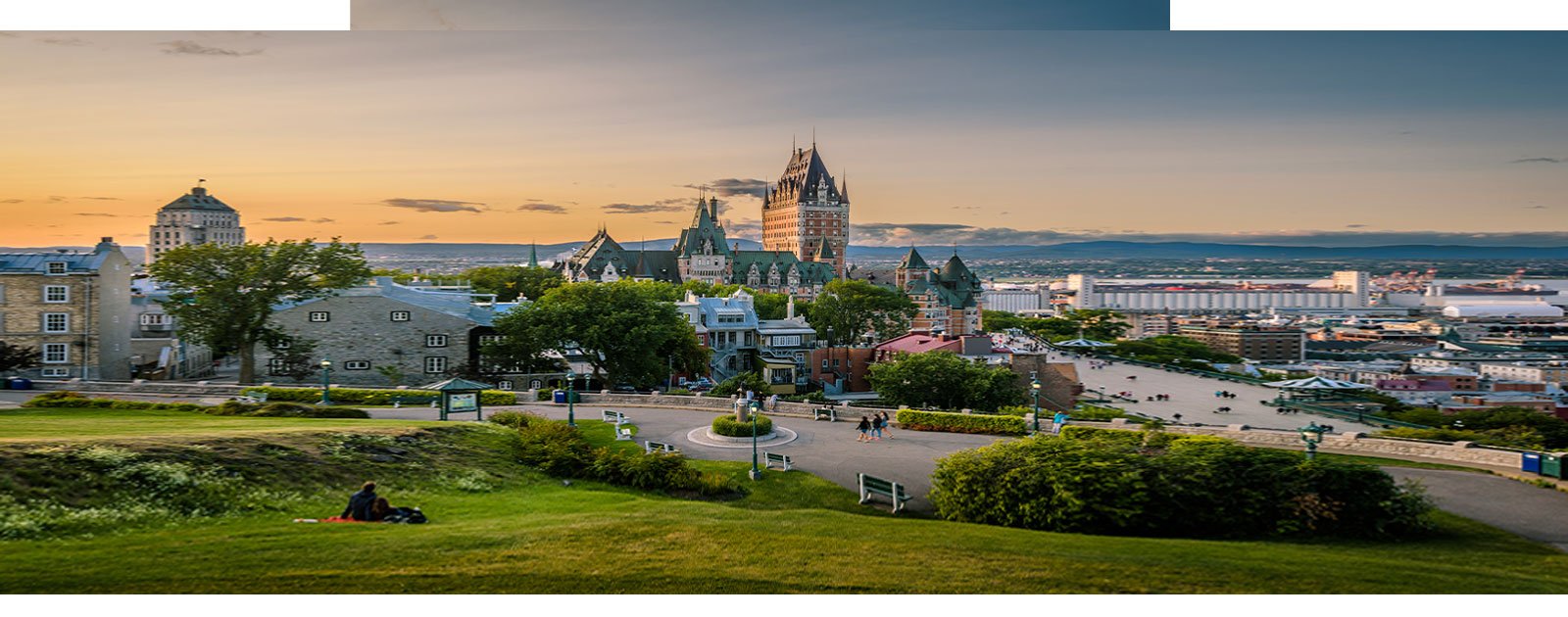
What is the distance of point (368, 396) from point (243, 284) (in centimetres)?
669

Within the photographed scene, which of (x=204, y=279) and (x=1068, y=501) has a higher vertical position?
(x=204, y=279)

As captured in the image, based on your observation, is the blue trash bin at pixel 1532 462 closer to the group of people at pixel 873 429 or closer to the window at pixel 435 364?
the group of people at pixel 873 429

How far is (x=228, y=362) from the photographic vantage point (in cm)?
2872

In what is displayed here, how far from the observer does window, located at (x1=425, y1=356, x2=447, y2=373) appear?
82.1 feet

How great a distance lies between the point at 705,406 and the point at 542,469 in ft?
25.4

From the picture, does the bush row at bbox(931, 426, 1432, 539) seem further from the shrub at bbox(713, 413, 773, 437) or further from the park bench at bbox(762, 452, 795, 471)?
the shrub at bbox(713, 413, 773, 437)

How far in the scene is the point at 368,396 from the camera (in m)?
18.4

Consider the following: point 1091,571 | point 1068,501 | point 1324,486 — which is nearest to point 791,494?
point 1068,501

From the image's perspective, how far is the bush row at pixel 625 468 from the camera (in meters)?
10.7

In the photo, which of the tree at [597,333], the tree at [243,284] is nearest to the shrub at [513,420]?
the tree at [243,284]

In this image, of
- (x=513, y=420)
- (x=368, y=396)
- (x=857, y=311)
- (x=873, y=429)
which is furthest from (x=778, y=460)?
(x=857, y=311)

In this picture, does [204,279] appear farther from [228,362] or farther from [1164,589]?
[1164,589]

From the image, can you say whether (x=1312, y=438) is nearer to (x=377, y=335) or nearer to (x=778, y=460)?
(x=778, y=460)

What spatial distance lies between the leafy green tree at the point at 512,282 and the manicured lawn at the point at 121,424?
110ft
